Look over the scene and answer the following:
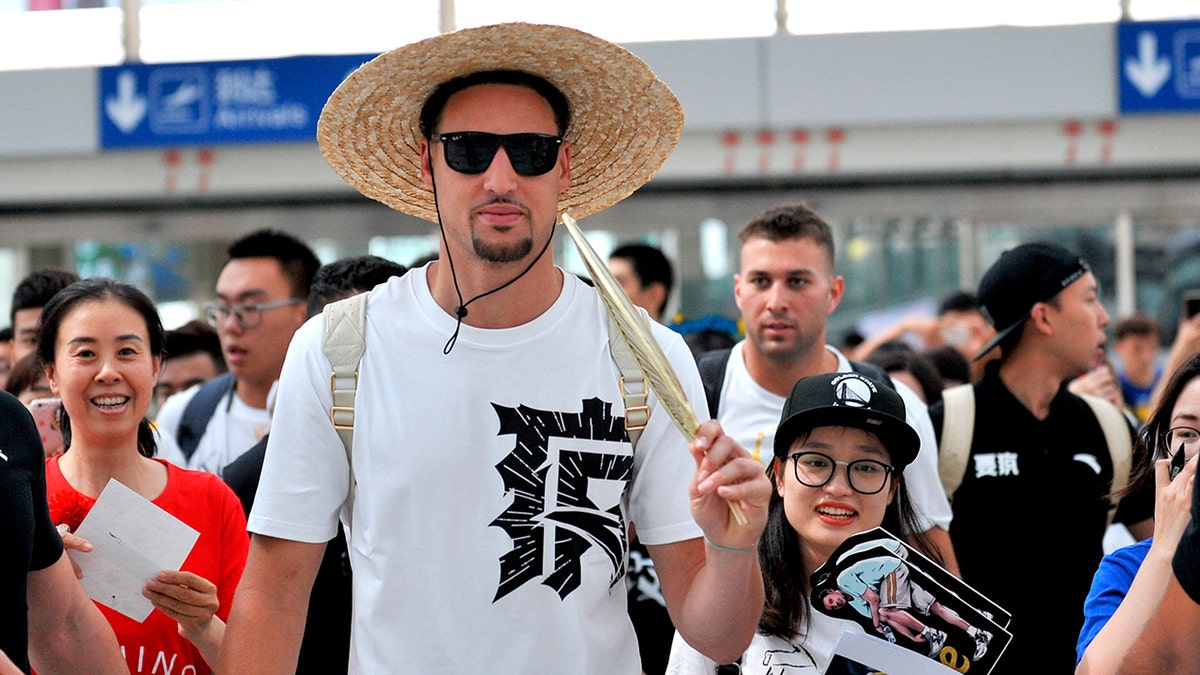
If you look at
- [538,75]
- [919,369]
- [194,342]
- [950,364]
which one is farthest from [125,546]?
[950,364]

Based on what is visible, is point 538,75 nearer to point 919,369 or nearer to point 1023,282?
point 1023,282

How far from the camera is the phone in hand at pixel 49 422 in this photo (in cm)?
379

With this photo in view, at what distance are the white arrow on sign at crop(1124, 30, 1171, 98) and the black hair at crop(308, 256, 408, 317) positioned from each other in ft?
21.9

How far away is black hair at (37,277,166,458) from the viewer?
11.6 ft

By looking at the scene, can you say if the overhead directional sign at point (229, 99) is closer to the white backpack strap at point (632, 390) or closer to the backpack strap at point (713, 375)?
the backpack strap at point (713, 375)

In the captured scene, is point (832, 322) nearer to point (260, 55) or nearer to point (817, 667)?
point (260, 55)

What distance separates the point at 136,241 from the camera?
33.8 ft

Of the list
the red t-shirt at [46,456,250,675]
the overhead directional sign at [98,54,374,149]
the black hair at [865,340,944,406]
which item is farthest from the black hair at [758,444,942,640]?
the overhead directional sign at [98,54,374,149]

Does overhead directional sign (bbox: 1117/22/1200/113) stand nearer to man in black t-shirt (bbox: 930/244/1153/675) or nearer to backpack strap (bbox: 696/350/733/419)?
man in black t-shirt (bbox: 930/244/1153/675)

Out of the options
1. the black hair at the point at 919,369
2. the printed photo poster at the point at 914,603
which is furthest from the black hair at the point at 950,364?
the printed photo poster at the point at 914,603

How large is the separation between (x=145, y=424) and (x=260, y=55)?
6.57 metres

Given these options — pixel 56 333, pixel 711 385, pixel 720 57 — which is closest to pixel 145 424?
pixel 56 333

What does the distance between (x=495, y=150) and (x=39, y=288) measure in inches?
125

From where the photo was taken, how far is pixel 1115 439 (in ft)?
14.1
